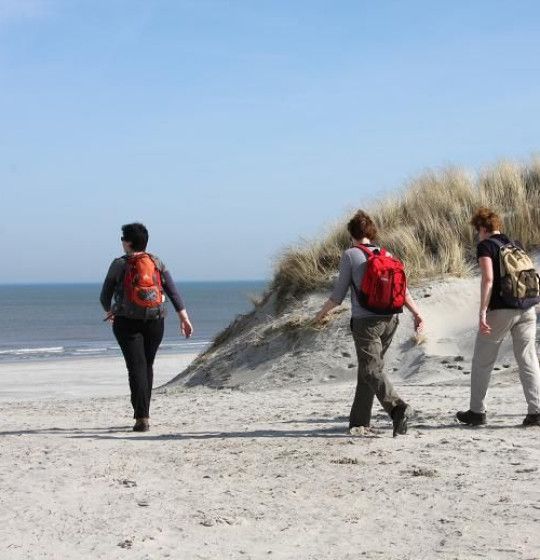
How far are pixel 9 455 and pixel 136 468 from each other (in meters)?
1.27

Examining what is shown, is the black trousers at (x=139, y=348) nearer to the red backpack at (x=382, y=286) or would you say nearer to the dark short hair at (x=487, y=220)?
the red backpack at (x=382, y=286)

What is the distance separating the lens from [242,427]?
8805 mm

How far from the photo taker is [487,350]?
26.2 feet

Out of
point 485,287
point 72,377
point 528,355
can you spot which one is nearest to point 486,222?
point 485,287

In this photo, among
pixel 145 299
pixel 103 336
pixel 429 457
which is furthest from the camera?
pixel 103 336

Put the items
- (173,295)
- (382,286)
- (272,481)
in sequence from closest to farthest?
(272,481) → (382,286) → (173,295)

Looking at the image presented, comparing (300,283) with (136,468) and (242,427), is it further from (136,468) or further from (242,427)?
(136,468)

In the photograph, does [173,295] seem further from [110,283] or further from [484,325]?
[484,325]

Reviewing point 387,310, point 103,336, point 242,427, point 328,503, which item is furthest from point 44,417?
point 103,336

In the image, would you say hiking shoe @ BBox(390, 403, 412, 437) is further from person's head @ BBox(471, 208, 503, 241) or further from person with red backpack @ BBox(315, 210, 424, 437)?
person's head @ BBox(471, 208, 503, 241)

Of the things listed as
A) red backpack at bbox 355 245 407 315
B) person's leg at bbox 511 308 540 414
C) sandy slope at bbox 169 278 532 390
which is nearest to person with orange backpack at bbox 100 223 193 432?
red backpack at bbox 355 245 407 315

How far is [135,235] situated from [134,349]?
3.31ft

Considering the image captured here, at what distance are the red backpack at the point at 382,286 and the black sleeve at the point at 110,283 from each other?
2.19m

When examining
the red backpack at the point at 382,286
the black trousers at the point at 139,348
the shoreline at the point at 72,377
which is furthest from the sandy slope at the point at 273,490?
the shoreline at the point at 72,377
